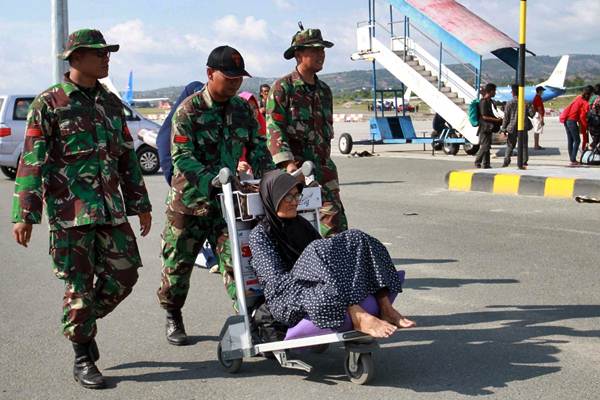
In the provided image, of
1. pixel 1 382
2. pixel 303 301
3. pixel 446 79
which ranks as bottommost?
pixel 1 382

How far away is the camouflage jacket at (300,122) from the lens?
632cm

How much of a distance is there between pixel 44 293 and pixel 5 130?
11.7 meters

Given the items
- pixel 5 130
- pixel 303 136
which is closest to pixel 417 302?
pixel 303 136

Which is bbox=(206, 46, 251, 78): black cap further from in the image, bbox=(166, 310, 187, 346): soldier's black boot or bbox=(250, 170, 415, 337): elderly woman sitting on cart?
bbox=(166, 310, 187, 346): soldier's black boot

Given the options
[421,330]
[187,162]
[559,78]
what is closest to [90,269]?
[187,162]

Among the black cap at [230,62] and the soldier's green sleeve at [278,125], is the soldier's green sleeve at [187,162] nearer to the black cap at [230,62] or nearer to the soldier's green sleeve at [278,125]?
the black cap at [230,62]

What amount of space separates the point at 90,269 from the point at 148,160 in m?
15.0

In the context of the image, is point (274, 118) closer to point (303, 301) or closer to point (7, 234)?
point (303, 301)

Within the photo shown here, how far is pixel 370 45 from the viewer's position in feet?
84.7

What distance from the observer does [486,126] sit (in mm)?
17453

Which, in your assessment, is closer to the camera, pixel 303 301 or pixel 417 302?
pixel 303 301

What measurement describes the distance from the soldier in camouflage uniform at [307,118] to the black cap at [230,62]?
3.71ft

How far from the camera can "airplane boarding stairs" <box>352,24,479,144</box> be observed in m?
23.2

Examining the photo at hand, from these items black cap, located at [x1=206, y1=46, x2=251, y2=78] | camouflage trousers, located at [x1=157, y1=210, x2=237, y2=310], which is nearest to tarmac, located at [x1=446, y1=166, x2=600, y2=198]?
camouflage trousers, located at [x1=157, y1=210, x2=237, y2=310]
